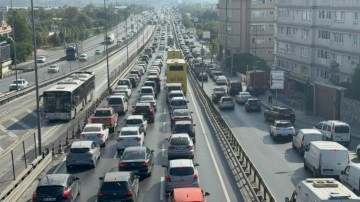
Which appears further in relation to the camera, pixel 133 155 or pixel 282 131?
pixel 282 131

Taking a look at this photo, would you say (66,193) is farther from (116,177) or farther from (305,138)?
(305,138)

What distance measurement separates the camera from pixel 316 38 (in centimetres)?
6844

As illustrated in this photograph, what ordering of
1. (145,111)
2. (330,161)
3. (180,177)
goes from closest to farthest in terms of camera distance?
(180,177) < (330,161) < (145,111)

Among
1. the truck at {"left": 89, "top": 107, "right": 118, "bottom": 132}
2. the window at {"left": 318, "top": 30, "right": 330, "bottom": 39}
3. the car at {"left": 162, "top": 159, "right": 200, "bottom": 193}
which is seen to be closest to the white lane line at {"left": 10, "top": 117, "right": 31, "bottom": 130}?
the truck at {"left": 89, "top": 107, "right": 118, "bottom": 132}

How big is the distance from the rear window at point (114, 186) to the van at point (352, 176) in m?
9.18

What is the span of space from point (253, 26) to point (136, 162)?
83.2 m

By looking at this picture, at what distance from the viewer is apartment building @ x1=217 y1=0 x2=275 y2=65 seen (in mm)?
106938

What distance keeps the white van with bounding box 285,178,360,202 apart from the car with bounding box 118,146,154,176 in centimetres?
850

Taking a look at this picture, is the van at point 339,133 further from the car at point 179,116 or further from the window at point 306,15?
the window at point 306,15

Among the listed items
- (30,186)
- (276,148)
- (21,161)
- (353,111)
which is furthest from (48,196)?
(353,111)

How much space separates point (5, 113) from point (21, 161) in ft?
73.8

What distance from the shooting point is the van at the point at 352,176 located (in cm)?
2377

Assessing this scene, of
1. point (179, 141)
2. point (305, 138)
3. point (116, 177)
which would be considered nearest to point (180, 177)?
point (116, 177)

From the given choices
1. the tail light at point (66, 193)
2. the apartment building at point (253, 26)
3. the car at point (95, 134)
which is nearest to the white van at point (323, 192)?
the tail light at point (66, 193)
